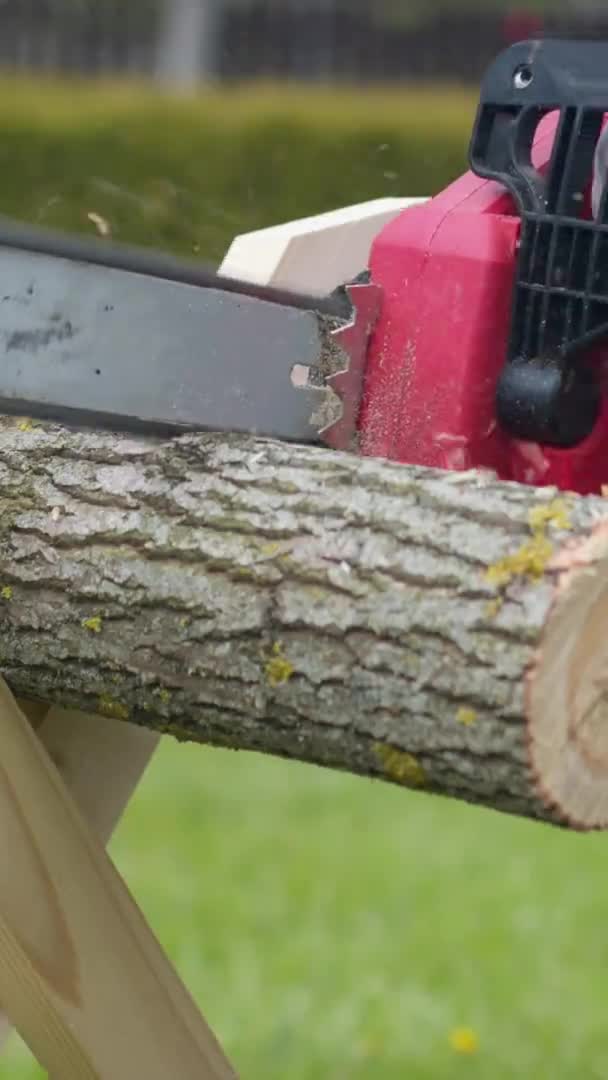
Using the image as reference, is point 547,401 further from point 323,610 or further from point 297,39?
point 297,39

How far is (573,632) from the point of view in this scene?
145cm

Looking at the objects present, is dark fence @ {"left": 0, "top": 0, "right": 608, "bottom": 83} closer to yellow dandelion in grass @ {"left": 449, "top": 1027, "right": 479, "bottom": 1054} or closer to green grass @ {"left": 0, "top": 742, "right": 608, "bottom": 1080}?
green grass @ {"left": 0, "top": 742, "right": 608, "bottom": 1080}

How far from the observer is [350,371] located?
74.3 inches

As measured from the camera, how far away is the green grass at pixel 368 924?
3.26 meters

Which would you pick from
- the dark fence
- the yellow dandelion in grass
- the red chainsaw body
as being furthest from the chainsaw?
the dark fence

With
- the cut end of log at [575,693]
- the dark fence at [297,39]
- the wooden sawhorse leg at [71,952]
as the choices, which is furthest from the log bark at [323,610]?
the dark fence at [297,39]

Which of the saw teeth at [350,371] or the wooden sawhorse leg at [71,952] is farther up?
the saw teeth at [350,371]

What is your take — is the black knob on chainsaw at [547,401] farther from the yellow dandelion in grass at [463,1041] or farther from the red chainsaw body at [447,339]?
the yellow dandelion in grass at [463,1041]

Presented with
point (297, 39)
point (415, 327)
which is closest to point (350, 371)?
Answer: point (415, 327)

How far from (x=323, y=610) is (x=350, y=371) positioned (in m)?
0.44

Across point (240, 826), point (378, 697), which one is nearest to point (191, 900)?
point (240, 826)

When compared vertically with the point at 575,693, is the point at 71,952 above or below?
below

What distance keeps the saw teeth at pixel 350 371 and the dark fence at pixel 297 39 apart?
7433 mm

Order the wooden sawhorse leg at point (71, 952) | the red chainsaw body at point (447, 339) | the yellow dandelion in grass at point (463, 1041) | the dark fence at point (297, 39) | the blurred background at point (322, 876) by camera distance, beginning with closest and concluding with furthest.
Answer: the wooden sawhorse leg at point (71, 952)
the red chainsaw body at point (447, 339)
the blurred background at point (322, 876)
the yellow dandelion in grass at point (463, 1041)
the dark fence at point (297, 39)
